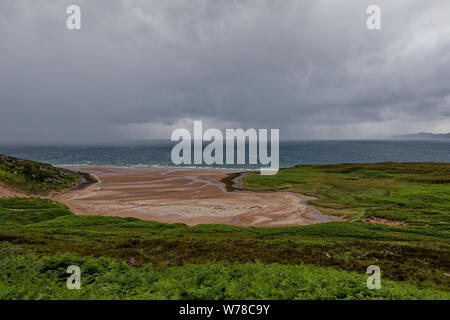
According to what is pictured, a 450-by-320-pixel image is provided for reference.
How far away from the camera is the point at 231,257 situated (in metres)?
14.6

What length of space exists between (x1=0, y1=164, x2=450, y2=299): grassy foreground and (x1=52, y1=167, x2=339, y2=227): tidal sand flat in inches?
222

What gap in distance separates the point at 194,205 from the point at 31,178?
43683mm

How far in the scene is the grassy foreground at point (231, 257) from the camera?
738 centimetres

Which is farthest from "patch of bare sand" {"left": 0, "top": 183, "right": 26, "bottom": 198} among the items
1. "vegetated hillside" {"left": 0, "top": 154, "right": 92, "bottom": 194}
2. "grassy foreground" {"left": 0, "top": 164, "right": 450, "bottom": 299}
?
"grassy foreground" {"left": 0, "top": 164, "right": 450, "bottom": 299}

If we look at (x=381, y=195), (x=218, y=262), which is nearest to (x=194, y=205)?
(x=218, y=262)

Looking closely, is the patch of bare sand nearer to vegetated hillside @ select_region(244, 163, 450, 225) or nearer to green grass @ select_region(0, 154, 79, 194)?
green grass @ select_region(0, 154, 79, 194)

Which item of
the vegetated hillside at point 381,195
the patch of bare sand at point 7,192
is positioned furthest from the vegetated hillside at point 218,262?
the patch of bare sand at point 7,192

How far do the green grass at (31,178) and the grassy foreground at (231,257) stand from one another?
651 inches

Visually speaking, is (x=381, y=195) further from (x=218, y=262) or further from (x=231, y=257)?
(x=218, y=262)
